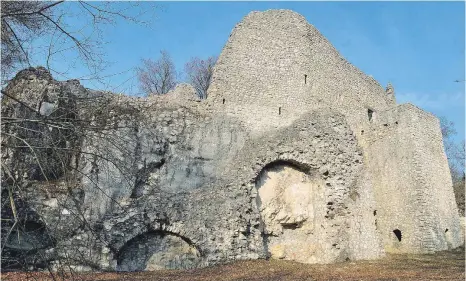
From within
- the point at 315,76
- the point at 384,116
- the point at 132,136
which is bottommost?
the point at 132,136

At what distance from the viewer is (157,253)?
41.5 ft

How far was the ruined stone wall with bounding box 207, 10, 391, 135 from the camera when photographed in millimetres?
18719

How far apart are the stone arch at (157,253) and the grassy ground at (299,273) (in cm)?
69

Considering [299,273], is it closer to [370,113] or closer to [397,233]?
[397,233]

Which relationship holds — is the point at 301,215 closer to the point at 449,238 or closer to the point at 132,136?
the point at 132,136

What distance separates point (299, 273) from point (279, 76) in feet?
36.7

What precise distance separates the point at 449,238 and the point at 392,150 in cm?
486

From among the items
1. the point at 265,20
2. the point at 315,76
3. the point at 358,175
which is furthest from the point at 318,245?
the point at 265,20

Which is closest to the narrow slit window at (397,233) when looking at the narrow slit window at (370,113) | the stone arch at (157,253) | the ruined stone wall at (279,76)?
the ruined stone wall at (279,76)

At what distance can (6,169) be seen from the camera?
405cm

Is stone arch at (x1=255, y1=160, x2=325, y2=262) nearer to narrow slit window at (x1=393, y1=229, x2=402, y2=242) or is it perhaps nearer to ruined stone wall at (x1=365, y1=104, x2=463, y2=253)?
ruined stone wall at (x1=365, y1=104, x2=463, y2=253)

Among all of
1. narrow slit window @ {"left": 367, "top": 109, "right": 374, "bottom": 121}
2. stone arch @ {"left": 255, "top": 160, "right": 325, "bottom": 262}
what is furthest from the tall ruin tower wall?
stone arch @ {"left": 255, "top": 160, "right": 325, "bottom": 262}

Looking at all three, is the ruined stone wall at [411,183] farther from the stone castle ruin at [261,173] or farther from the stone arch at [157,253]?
the stone arch at [157,253]

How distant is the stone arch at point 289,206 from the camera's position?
15.0 metres
